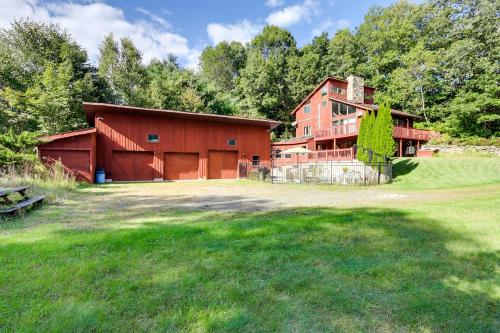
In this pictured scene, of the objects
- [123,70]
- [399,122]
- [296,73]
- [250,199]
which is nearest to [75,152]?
[250,199]

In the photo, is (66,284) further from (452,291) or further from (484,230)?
(484,230)

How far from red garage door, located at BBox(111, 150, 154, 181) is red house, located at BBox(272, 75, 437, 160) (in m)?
13.4

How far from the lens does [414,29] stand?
117 feet

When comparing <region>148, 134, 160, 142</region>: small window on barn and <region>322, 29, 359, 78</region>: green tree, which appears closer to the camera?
<region>148, 134, 160, 142</region>: small window on barn

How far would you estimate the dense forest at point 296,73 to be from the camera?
25422 mm

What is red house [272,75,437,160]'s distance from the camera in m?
24.5

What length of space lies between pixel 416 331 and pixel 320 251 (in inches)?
64.4

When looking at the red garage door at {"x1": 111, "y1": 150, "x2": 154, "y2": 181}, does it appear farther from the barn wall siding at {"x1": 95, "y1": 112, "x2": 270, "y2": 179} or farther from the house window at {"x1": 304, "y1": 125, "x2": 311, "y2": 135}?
the house window at {"x1": 304, "y1": 125, "x2": 311, "y2": 135}

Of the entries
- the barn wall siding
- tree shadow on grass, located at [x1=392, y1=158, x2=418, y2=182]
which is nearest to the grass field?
tree shadow on grass, located at [x1=392, y1=158, x2=418, y2=182]

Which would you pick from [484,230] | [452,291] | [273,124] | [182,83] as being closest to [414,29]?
[273,124]

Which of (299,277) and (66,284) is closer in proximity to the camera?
(66,284)

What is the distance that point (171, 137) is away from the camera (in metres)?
20.1

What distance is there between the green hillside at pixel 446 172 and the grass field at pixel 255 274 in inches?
452

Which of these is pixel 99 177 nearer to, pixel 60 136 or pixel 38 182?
pixel 60 136
